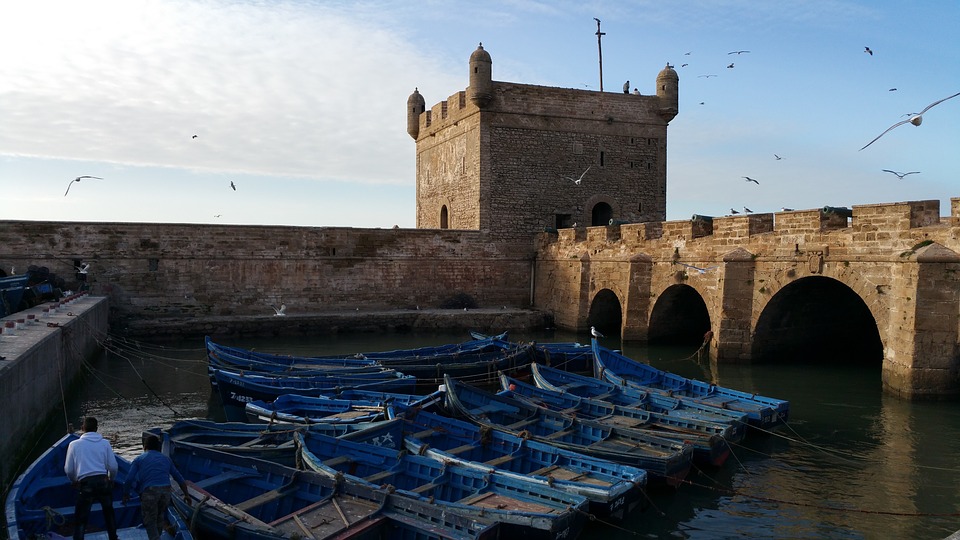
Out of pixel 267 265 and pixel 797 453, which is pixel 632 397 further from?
pixel 267 265

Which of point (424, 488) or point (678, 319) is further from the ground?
point (678, 319)

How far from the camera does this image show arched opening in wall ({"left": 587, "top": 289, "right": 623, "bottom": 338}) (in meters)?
25.6

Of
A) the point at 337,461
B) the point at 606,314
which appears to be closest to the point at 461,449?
the point at 337,461

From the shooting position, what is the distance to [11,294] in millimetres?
18516

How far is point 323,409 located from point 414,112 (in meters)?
26.6

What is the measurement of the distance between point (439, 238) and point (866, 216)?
→ 1623 centimetres

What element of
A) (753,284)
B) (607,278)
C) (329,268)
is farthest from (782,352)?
(329,268)

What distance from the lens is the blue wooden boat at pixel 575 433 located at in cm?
955

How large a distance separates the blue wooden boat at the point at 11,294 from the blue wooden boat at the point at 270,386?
25.1 feet

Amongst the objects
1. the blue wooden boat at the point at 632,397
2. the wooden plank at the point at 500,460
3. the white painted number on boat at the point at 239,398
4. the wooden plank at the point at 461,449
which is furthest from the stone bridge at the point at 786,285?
the white painted number on boat at the point at 239,398

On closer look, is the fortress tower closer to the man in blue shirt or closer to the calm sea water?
the calm sea water

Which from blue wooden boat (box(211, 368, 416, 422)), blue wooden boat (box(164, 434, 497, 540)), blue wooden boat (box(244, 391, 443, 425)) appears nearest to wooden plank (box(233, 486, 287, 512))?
blue wooden boat (box(164, 434, 497, 540))

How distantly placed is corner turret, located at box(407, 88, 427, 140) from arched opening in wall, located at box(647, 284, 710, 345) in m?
18.5

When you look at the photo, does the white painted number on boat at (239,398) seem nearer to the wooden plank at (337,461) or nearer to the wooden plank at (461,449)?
the wooden plank at (337,461)
